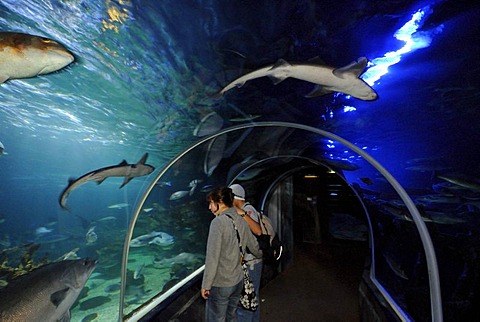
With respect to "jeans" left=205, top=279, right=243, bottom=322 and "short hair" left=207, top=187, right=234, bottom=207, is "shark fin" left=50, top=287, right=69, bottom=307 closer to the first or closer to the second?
"jeans" left=205, top=279, right=243, bottom=322

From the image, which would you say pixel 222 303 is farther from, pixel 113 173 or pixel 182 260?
pixel 182 260

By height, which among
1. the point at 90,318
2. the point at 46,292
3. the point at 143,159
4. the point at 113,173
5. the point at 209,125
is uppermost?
the point at 209,125

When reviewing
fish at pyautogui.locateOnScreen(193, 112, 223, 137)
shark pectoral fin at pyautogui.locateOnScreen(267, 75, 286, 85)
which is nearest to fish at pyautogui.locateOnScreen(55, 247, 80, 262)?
fish at pyautogui.locateOnScreen(193, 112, 223, 137)

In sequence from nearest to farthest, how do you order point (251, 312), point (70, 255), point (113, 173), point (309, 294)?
point (70, 255) → point (113, 173) → point (251, 312) → point (309, 294)

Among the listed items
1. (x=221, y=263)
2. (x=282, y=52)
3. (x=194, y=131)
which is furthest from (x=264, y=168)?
(x=282, y=52)

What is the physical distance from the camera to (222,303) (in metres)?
3.10

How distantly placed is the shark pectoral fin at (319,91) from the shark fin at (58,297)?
398cm

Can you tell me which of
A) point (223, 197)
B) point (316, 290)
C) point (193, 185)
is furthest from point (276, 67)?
point (316, 290)

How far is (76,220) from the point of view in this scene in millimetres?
3514

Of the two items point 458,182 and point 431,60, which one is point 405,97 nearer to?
point 431,60

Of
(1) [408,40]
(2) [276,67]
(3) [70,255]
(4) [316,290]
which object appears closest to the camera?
(1) [408,40]

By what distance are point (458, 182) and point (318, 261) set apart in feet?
28.6

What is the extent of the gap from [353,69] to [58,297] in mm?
4264

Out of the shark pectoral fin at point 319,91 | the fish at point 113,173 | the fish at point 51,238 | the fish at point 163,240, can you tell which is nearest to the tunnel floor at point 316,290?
the fish at point 163,240
